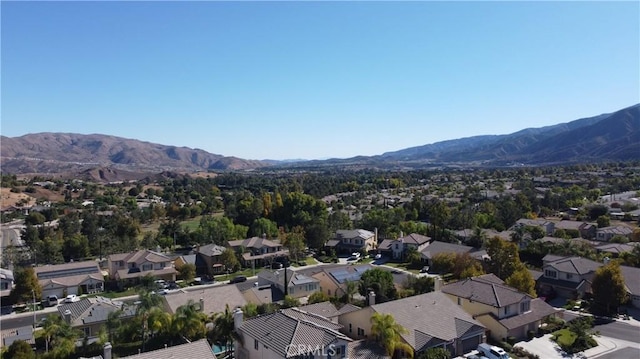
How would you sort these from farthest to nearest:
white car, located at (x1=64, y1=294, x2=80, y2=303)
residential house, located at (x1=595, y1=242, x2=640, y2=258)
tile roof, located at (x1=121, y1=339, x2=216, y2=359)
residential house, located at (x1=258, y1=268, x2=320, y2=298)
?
residential house, located at (x1=595, y1=242, x2=640, y2=258) < white car, located at (x1=64, y1=294, x2=80, y2=303) < residential house, located at (x1=258, y1=268, x2=320, y2=298) < tile roof, located at (x1=121, y1=339, x2=216, y2=359)

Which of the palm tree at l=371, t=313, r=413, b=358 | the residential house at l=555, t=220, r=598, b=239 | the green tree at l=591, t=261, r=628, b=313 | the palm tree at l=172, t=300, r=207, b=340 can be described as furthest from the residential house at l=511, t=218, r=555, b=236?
the palm tree at l=172, t=300, r=207, b=340

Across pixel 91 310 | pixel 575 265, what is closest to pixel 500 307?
pixel 575 265

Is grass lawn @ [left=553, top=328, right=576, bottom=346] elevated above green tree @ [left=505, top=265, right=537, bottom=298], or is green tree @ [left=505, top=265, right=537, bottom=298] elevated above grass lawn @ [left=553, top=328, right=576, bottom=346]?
green tree @ [left=505, top=265, right=537, bottom=298]

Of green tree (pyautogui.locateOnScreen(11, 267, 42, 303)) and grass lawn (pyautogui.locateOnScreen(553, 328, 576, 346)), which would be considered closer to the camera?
grass lawn (pyautogui.locateOnScreen(553, 328, 576, 346))

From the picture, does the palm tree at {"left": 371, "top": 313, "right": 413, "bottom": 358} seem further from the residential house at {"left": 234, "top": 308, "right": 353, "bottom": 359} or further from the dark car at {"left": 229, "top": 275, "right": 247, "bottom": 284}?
the dark car at {"left": 229, "top": 275, "right": 247, "bottom": 284}

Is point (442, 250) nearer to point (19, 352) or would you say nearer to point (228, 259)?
point (228, 259)

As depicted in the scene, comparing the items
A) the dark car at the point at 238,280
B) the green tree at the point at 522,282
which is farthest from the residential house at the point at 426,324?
the dark car at the point at 238,280
